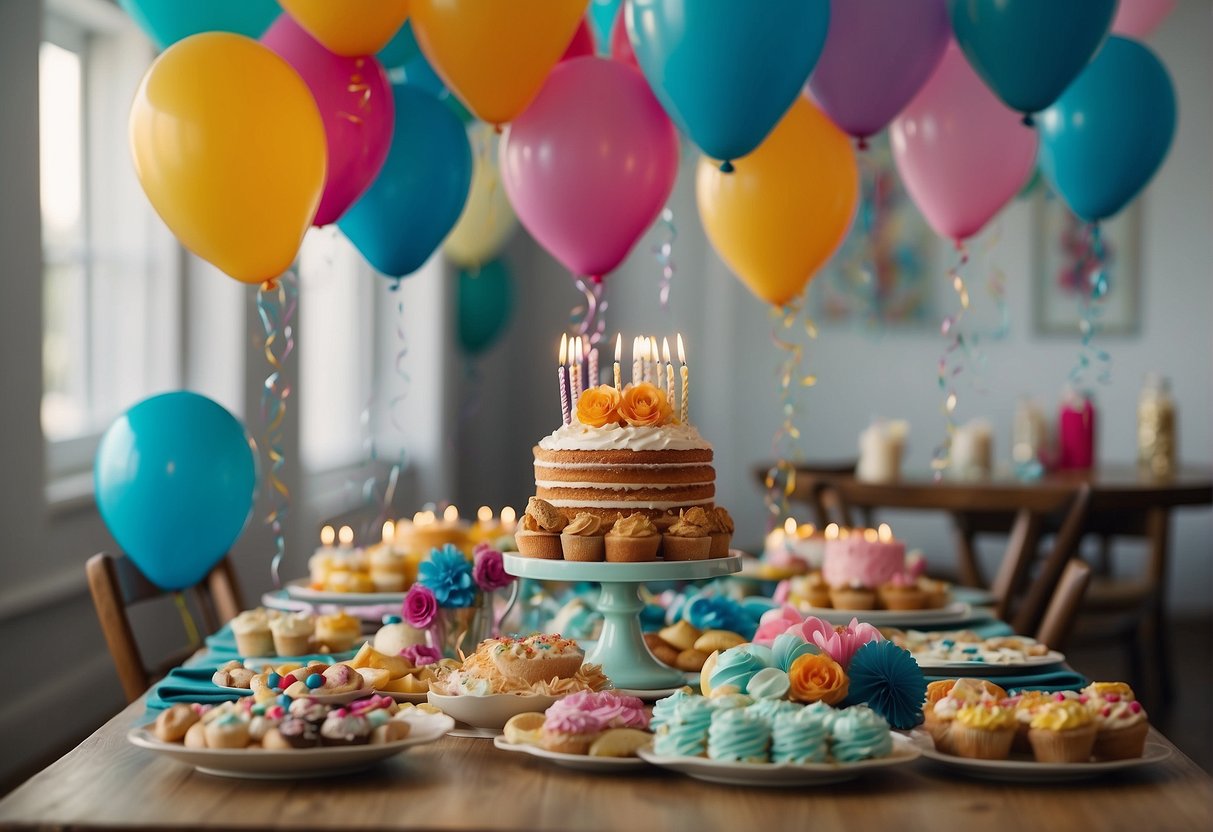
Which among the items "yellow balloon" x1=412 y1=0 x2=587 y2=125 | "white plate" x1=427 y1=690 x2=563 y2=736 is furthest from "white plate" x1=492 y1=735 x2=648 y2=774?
"yellow balloon" x1=412 y1=0 x2=587 y2=125

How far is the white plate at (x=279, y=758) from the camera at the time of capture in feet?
4.38

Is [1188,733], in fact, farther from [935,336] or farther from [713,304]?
[713,304]

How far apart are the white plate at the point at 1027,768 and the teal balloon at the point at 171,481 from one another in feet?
4.32

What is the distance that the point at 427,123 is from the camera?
8.27 ft

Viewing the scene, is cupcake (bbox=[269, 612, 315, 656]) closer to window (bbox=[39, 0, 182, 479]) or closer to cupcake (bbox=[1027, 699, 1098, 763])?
cupcake (bbox=[1027, 699, 1098, 763])

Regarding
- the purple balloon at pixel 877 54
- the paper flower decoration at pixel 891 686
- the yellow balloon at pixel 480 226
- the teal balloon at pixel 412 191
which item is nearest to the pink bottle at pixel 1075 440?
the yellow balloon at pixel 480 226

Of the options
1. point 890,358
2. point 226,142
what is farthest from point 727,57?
point 890,358

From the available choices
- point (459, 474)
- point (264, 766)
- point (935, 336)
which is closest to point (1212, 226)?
point (935, 336)

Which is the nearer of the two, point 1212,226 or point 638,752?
point 638,752

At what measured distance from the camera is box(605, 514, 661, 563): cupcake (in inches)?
67.9

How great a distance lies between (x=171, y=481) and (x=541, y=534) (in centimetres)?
78

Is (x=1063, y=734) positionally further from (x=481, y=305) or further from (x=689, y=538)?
(x=481, y=305)

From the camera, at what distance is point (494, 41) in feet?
7.14

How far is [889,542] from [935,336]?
4480 millimetres
